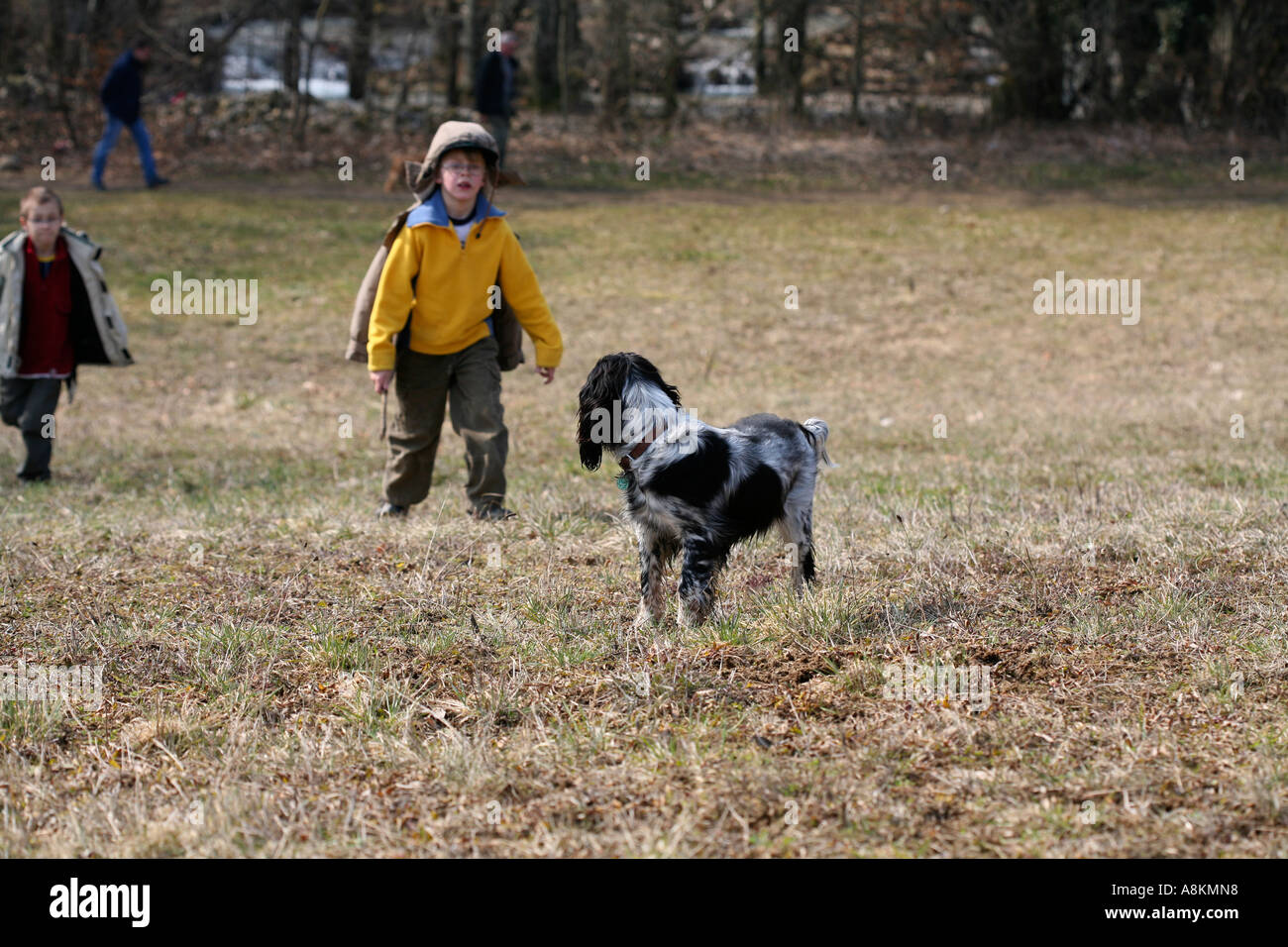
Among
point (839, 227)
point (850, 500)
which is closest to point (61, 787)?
point (850, 500)

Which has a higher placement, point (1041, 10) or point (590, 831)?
point (1041, 10)

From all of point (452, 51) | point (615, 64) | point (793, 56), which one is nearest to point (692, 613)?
point (615, 64)

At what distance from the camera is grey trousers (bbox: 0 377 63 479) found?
29.2 ft

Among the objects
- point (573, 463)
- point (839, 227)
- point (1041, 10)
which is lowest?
point (573, 463)

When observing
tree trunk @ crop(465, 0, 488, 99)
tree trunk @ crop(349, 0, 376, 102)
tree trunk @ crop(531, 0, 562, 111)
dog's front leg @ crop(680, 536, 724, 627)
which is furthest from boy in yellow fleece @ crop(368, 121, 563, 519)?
tree trunk @ crop(349, 0, 376, 102)

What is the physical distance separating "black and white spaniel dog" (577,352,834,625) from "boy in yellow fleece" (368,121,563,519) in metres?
2.01

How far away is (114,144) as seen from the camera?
68.5ft

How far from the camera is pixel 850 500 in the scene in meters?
7.62

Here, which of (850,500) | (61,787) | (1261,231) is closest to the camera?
(61,787)

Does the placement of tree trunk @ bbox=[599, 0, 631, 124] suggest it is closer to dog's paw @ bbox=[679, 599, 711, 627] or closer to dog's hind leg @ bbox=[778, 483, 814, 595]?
dog's hind leg @ bbox=[778, 483, 814, 595]

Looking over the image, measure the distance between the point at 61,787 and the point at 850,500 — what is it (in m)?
4.85

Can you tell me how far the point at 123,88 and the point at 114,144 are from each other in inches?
38.5

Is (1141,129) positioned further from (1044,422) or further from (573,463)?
(573,463)

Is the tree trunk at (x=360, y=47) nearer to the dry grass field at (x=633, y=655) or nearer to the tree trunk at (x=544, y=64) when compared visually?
the tree trunk at (x=544, y=64)
